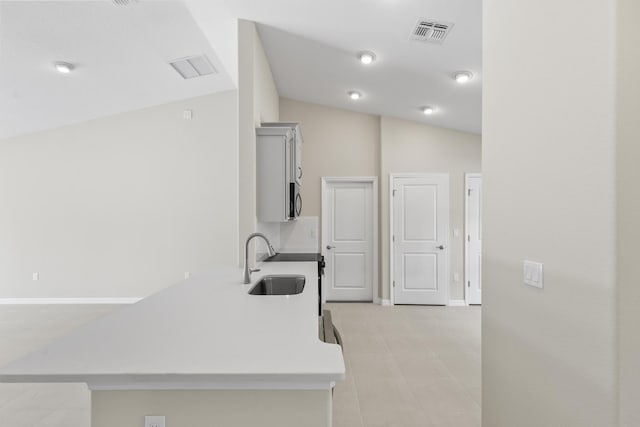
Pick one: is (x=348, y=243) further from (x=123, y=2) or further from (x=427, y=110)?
(x=123, y=2)

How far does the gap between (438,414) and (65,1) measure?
14.4 ft

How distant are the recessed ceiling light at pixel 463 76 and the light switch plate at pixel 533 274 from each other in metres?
2.57

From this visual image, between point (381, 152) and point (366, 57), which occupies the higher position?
point (366, 57)

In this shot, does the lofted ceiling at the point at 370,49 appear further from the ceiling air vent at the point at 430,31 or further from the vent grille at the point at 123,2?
the vent grille at the point at 123,2

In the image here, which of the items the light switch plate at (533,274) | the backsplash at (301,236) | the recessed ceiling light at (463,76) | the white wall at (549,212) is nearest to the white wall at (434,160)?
the backsplash at (301,236)

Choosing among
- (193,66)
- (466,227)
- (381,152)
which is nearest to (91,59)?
(193,66)

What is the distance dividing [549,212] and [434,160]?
389 centimetres

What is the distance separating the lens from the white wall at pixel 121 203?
5.20m

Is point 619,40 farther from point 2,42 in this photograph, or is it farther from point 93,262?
point 93,262

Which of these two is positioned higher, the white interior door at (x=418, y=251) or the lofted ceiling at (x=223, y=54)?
the lofted ceiling at (x=223, y=54)

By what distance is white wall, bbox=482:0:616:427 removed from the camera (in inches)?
47.2

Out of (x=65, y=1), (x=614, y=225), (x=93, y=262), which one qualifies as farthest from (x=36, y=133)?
(x=614, y=225)

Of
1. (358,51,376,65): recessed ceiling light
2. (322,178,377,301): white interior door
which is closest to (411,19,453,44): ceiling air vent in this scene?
(358,51,376,65): recessed ceiling light

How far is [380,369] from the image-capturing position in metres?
3.03
